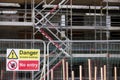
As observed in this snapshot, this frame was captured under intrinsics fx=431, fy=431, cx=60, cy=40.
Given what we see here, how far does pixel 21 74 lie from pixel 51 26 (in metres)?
4.28

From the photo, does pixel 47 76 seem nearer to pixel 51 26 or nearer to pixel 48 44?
pixel 48 44

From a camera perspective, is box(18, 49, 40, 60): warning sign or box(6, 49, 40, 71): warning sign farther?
box(18, 49, 40, 60): warning sign

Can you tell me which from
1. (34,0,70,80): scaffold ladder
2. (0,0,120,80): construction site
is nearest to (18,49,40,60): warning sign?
(0,0,120,80): construction site

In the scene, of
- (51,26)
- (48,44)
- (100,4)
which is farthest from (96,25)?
(48,44)

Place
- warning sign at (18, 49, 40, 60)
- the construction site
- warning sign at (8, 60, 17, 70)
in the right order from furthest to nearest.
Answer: the construction site → warning sign at (18, 49, 40, 60) → warning sign at (8, 60, 17, 70)

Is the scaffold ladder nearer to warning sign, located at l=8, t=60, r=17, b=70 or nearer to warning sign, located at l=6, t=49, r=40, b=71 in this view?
warning sign, located at l=6, t=49, r=40, b=71

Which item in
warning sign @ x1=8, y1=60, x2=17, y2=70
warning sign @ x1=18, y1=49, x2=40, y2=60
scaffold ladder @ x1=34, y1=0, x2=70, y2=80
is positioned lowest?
warning sign @ x1=8, y1=60, x2=17, y2=70

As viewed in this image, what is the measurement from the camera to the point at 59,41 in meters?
19.0

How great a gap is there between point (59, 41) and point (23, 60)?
345 centimetres

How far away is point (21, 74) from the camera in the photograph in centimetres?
1709

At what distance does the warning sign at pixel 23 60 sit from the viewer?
52.0 ft

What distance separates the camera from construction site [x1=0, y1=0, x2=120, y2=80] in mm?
16422

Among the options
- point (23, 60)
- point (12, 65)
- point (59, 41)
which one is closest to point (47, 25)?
point (59, 41)

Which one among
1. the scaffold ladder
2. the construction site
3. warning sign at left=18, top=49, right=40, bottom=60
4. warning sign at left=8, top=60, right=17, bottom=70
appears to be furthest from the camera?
the scaffold ladder
